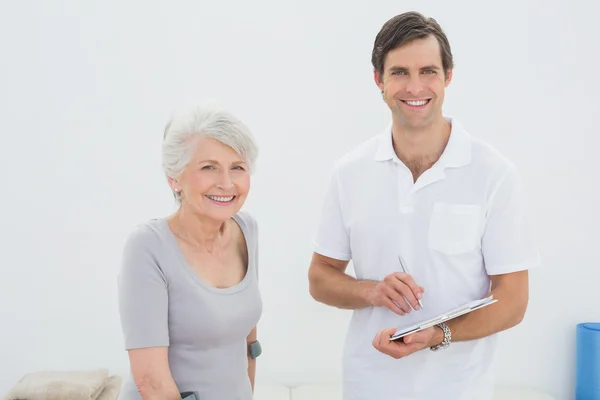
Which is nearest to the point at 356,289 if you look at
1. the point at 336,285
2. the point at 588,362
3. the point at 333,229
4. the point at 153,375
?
the point at 336,285

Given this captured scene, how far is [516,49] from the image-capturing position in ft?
12.0

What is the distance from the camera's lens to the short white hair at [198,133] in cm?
165

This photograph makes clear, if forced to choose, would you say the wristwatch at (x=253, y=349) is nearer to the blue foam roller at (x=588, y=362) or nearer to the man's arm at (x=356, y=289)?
the man's arm at (x=356, y=289)

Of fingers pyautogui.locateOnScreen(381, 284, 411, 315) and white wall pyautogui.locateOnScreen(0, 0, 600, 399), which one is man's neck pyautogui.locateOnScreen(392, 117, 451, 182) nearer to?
fingers pyautogui.locateOnScreen(381, 284, 411, 315)

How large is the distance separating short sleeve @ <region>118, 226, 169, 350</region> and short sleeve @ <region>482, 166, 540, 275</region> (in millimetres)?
818

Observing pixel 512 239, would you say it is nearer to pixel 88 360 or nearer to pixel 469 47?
pixel 469 47

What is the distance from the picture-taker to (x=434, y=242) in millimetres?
1964

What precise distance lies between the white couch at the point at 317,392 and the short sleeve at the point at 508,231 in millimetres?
1740

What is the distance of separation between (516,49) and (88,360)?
2.49 m

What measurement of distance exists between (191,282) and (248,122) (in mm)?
2077

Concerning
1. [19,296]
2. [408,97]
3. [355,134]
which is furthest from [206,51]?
[408,97]

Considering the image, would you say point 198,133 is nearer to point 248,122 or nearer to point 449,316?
point 449,316

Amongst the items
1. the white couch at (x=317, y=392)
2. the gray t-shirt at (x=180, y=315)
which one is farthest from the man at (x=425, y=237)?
the white couch at (x=317, y=392)

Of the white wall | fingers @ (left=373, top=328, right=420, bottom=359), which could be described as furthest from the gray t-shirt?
the white wall
